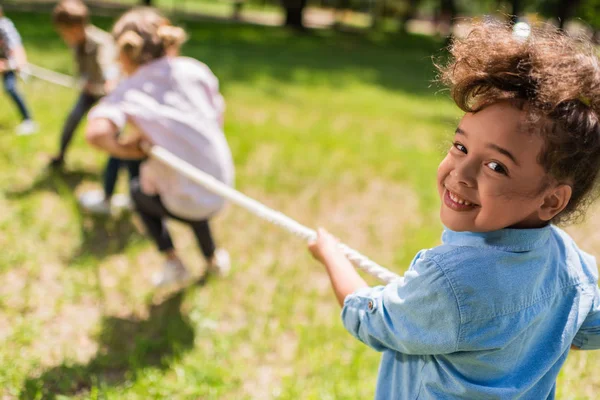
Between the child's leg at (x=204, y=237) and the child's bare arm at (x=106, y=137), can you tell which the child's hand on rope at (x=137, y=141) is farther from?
the child's leg at (x=204, y=237)

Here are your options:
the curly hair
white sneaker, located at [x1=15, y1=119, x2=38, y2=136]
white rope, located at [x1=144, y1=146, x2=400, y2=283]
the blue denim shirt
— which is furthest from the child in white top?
white sneaker, located at [x1=15, y1=119, x2=38, y2=136]

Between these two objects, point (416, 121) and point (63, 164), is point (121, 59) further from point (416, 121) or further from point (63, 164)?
point (416, 121)

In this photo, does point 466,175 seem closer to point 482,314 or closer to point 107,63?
point 482,314

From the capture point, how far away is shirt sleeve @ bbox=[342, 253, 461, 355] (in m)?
1.24

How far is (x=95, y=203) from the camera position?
162 inches

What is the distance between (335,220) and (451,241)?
3.14 metres

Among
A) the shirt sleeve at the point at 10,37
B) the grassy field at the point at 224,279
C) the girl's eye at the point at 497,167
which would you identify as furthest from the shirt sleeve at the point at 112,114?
the shirt sleeve at the point at 10,37

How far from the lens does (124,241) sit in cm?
381

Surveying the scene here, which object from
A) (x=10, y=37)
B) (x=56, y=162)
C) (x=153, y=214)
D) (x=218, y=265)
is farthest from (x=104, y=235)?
(x=10, y=37)

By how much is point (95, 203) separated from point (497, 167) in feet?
11.4

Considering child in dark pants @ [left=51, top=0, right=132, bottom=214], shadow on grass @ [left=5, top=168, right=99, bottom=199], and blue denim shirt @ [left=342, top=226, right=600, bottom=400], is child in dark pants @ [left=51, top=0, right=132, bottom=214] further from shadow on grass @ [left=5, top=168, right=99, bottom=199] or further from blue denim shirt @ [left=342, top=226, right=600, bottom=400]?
blue denim shirt @ [left=342, top=226, right=600, bottom=400]

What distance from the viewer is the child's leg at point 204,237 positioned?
3287 millimetres

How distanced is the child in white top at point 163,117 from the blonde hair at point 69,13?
1.66m

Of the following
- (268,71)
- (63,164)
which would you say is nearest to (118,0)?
(268,71)
